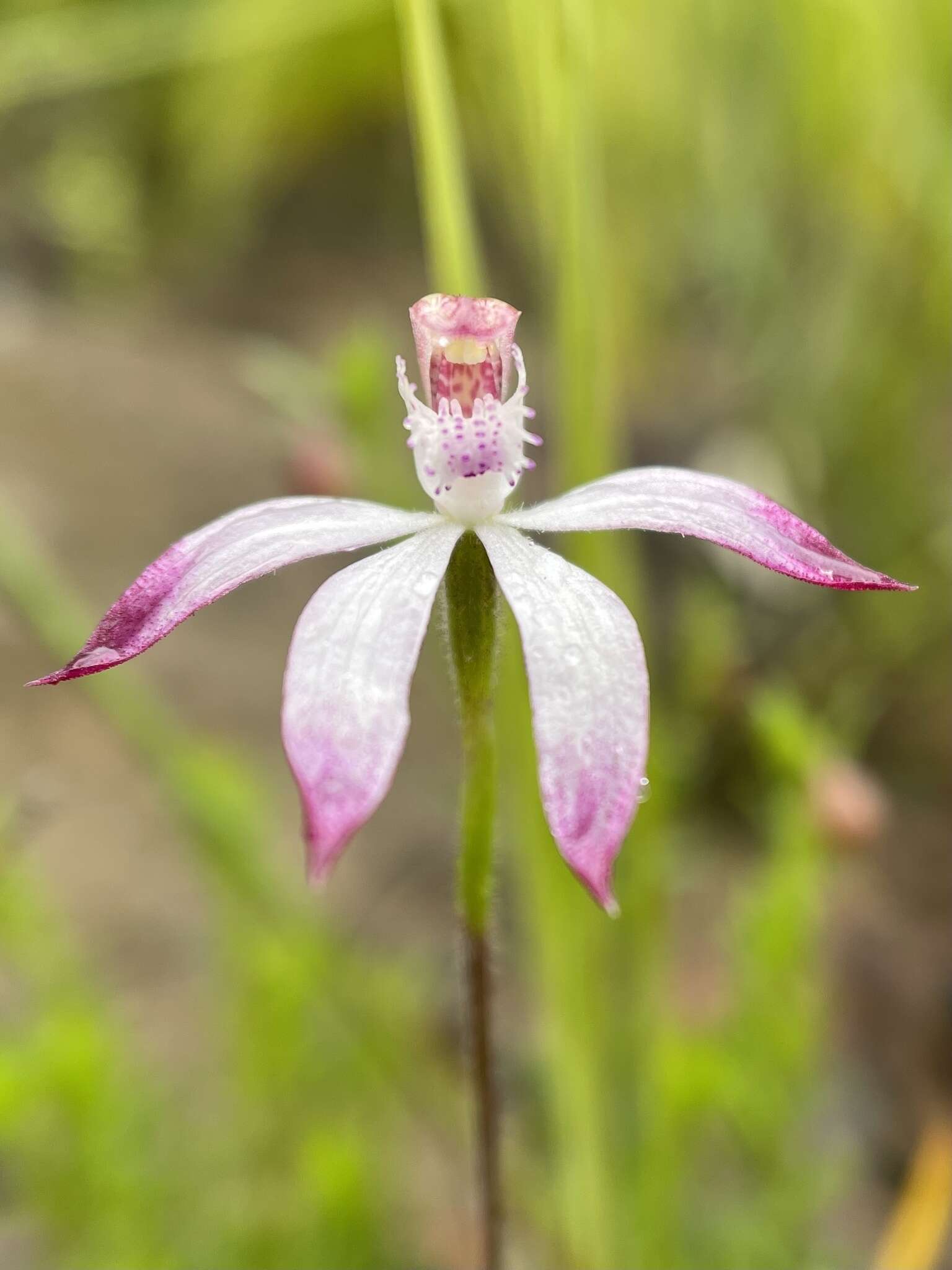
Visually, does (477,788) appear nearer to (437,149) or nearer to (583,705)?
(583,705)

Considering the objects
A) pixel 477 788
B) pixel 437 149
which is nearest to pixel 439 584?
pixel 477 788

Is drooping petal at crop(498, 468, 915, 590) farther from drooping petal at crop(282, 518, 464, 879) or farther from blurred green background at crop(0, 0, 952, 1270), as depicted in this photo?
blurred green background at crop(0, 0, 952, 1270)

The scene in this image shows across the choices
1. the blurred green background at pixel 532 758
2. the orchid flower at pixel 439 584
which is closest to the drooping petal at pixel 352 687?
the orchid flower at pixel 439 584

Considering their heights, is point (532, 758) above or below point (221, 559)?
below

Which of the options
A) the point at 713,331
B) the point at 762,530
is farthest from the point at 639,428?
the point at 762,530

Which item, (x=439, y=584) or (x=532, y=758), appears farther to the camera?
(x=532, y=758)

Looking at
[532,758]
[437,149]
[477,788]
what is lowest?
[532,758]

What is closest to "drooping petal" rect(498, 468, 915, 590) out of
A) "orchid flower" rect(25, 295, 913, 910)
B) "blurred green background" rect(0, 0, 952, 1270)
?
"orchid flower" rect(25, 295, 913, 910)
